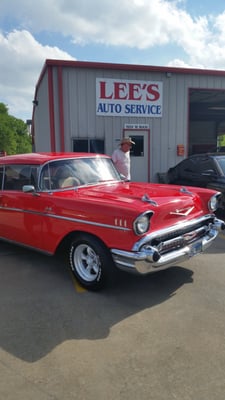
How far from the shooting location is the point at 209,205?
172 inches

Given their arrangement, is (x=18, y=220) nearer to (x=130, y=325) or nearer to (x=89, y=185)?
(x=89, y=185)

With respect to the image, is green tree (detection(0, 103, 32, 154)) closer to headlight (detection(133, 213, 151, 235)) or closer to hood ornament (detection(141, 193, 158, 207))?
hood ornament (detection(141, 193, 158, 207))

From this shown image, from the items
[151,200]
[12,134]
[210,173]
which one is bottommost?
[151,200]

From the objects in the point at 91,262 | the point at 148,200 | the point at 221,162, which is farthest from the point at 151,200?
the point at 221,162

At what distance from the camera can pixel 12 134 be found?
68.1 m

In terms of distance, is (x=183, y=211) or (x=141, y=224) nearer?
(x=141, y=224)

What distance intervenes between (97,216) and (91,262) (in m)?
0.64

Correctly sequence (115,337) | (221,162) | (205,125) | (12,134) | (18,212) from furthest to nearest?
(12,134), (205,125), (221,162), (18,212), (115,337)

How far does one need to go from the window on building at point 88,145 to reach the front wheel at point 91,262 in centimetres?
701

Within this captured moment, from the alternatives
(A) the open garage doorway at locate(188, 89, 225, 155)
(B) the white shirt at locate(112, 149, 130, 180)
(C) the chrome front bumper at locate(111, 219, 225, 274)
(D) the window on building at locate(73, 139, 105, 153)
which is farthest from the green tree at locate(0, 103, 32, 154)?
(C) the chrome front bumper at locate(111, 219, 225, 274)

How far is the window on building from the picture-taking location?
10.6 metres

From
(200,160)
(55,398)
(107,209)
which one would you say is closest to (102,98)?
(200,160)

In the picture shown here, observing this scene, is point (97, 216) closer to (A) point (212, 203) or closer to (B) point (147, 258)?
(B) point (147, 258)

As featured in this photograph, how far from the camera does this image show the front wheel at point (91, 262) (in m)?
3.53
